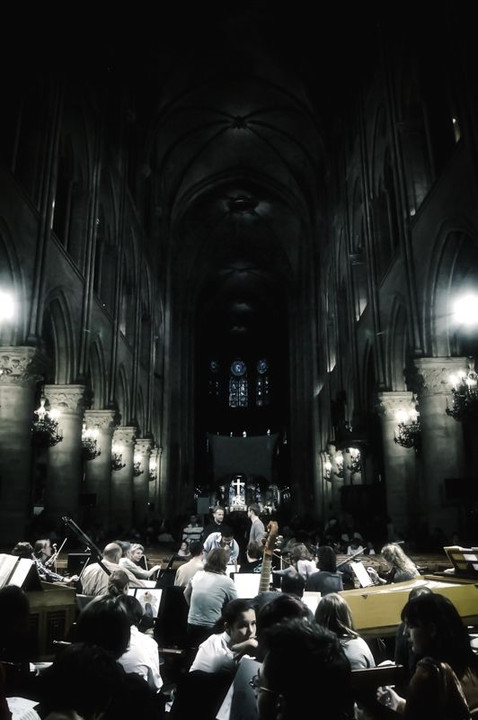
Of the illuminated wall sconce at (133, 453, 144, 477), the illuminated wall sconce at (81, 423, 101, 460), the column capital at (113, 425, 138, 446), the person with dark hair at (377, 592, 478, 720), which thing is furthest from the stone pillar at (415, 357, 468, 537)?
the illuminated wall sconce at (133, 453, 144, 477)

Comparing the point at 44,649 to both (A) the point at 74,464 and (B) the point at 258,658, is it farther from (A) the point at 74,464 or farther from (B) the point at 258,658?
(A) the point at 74,464

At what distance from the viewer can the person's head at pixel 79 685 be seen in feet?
7.36

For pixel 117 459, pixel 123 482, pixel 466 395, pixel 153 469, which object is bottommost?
pixel 123 482

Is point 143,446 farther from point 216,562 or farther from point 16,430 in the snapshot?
point 216,562

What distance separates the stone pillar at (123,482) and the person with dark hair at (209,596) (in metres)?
17.8

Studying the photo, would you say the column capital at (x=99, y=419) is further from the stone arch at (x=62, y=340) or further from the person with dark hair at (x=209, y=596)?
the person with dark hair at (x=209, y=596)

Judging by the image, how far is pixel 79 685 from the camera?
2.27 m

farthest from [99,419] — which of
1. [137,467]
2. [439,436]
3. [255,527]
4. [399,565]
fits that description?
[399,565]

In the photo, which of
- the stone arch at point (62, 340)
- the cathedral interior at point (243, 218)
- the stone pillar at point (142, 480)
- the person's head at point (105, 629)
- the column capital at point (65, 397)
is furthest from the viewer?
the stone pillar at point (142, 480)

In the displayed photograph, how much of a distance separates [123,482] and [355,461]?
9.41 metres

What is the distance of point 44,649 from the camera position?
6379 millimetres

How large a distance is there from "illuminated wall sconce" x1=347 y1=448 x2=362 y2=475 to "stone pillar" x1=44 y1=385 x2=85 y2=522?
10.4 meters

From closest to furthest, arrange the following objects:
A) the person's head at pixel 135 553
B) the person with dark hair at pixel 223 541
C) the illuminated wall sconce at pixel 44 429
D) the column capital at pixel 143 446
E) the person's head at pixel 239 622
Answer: the person's head at pixel 239 622
the person with dark hair at pixel 223 541
the person's head at pixel 135 553
the illuminated wall sconce at pixel 44 429
the column capital at pixel 143 446

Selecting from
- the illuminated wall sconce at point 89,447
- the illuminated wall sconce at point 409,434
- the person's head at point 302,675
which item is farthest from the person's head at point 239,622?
the illuminated wall sconce at point 89,447
